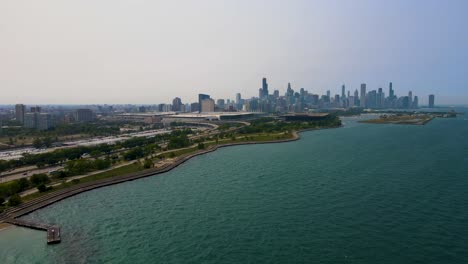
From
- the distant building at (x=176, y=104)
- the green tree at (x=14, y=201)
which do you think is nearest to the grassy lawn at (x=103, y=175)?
the green tree at (x=14, y=201)

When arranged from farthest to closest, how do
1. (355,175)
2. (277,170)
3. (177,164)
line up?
(177,164), (277,170), (355,175)

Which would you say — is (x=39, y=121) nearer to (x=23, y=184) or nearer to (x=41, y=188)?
(x=23, y=184)

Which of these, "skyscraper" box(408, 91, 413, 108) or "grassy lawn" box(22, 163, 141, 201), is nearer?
"grassy lawn" box(22, 163, 141, 201)

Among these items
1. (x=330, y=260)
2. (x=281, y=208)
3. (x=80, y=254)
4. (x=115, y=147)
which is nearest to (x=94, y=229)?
(x=80, y=254)

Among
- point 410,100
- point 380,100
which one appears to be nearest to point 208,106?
point 380,100

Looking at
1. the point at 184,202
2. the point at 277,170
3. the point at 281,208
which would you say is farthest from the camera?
the point at 277,170

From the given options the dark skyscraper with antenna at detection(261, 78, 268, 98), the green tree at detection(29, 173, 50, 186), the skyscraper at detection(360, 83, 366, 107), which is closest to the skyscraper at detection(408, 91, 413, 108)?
the skyscraper at detection(360, 83, 366, 107)

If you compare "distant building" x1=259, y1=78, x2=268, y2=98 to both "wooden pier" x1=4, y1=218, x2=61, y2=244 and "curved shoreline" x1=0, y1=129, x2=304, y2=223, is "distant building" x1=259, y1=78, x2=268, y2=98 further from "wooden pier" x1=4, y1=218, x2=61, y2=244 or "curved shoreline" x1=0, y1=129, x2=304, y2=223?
"wooden pier" x1=4, y1=218, x2=61, y2=244

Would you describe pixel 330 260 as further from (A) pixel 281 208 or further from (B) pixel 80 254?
(B) pixel 80 254
